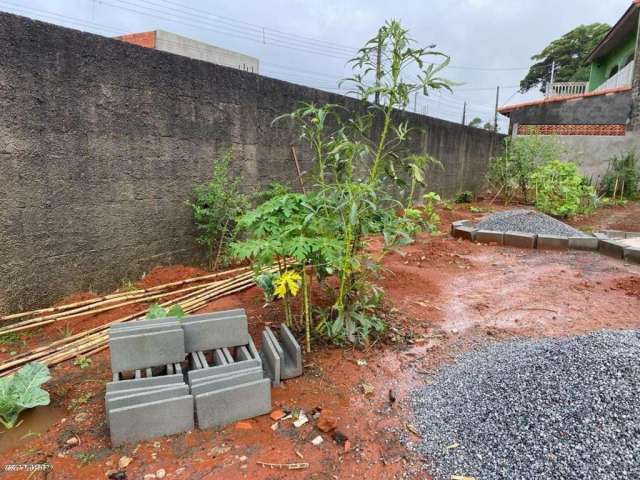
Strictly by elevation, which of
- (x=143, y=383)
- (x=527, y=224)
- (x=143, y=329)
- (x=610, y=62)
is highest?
(x=610, y=62)

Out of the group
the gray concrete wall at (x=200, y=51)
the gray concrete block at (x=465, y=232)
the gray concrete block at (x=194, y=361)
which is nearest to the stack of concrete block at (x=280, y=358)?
the gray concrete block at (x=194, y=361)

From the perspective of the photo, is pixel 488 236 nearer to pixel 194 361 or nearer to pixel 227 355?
pixel 227 355

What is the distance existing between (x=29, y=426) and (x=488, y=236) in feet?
16.8

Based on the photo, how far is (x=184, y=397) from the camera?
1.62 meters

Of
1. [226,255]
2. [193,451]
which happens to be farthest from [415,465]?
[226,255]

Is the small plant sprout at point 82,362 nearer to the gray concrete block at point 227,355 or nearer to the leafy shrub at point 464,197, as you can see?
the gray concrete block at point 227,355

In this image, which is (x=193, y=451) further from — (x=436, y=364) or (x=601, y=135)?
(x=601, y=135)

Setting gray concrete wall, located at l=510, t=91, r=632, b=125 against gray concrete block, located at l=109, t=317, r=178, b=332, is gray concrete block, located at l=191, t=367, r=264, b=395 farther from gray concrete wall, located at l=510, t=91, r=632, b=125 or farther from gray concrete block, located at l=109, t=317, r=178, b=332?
gray concrete wall, located at l=510, t=91, r=632, b=125

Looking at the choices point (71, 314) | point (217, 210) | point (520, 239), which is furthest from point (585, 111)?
point (71, 314)

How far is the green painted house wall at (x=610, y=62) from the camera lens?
11.6 metres

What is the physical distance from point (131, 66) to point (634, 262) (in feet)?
17.7

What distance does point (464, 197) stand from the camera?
29.1 feet

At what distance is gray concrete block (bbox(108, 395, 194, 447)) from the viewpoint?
1540 mm

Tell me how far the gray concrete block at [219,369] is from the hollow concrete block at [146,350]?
174mm
